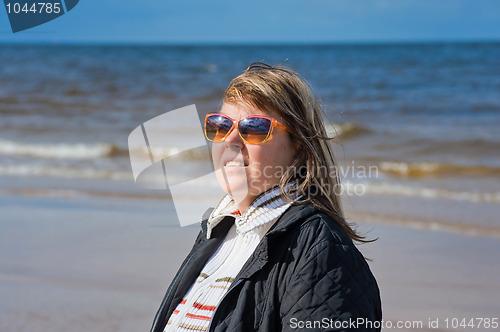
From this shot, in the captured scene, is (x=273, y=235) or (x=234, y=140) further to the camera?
(x=234, y=140)

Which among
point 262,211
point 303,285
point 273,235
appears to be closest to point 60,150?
point 262,211

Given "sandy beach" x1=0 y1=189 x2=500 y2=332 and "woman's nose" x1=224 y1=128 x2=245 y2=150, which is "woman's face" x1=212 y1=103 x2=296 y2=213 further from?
"sandy beach" x1=0 y1=189 x2=500 y2=332

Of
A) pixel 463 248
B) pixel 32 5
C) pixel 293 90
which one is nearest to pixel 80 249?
pixel 32 5

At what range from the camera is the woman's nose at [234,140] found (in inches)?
75.6

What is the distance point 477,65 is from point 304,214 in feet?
111

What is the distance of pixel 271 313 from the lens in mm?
1646

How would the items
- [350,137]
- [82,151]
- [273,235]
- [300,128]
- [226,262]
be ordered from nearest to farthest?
[273,235]
[300,128]
[226,262]
[82,151]
[350,137]

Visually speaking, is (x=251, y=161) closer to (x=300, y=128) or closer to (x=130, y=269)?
(x=300, y=128)

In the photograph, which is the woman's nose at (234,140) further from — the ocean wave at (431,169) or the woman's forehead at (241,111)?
the ocean wave at (431,169)

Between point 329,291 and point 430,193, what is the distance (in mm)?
7076

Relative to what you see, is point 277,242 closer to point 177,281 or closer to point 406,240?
point 177,281

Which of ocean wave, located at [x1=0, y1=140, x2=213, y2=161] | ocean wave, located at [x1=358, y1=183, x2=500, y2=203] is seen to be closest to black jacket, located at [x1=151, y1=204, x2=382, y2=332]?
ocean wave, located at [x1=358, y1=183, x2=500, y2=203]

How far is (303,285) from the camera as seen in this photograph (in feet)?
5.27
